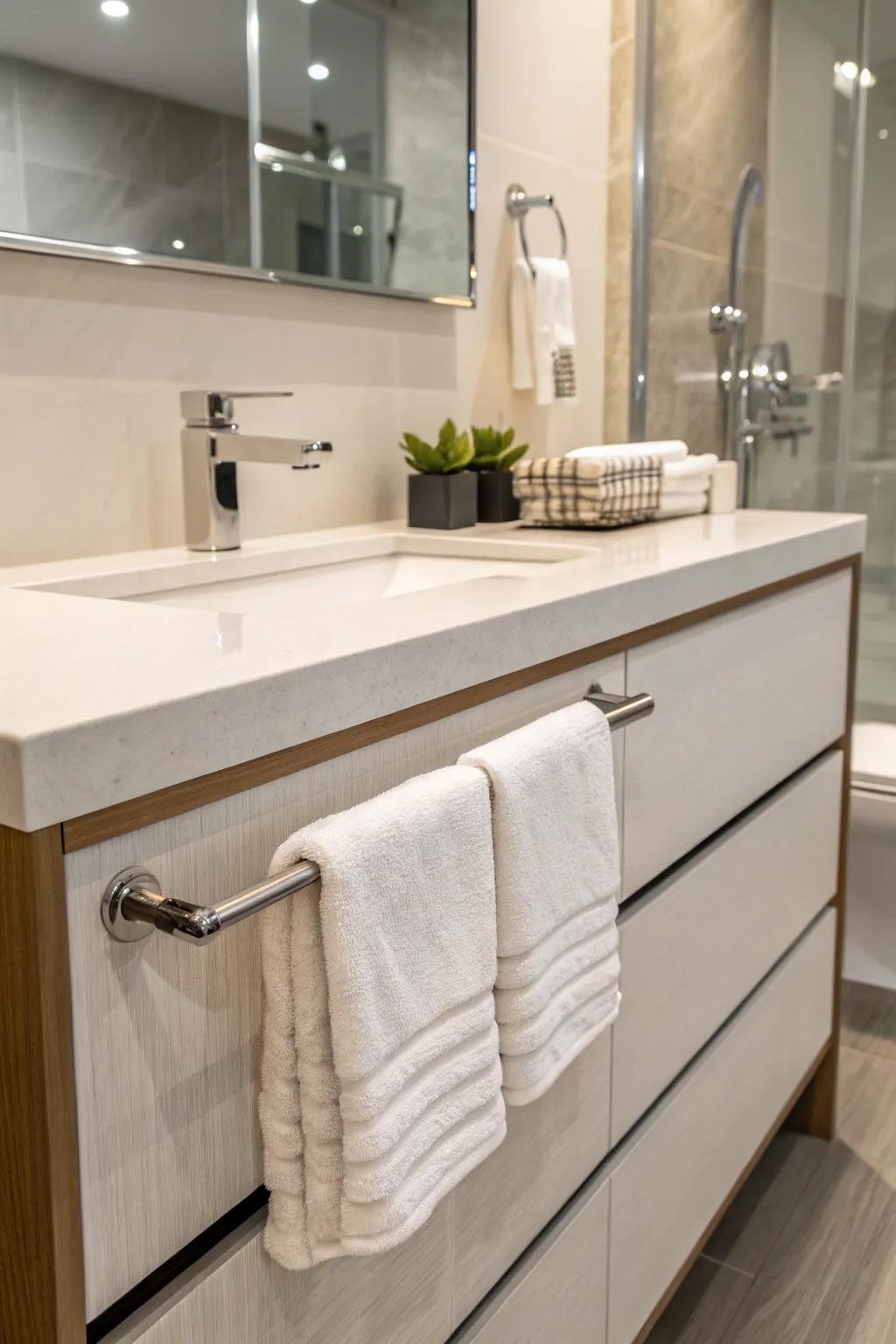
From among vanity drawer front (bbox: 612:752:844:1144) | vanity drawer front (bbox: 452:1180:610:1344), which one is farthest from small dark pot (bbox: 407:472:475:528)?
vanity drawer front (bbox: 452:1180:610:1344)

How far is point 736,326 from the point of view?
230 cm

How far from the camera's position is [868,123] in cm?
226

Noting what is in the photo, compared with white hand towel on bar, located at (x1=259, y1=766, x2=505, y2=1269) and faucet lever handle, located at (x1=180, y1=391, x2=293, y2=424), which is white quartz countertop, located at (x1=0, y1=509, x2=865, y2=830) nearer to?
white hand towel on bar, located at (x1=259, y1=766, x2=505, y2=1269)

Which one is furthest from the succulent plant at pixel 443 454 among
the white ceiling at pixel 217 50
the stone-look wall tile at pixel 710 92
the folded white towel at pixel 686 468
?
the stone-look wall tile at pixel 710 92

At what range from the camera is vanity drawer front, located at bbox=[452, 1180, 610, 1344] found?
94 cm

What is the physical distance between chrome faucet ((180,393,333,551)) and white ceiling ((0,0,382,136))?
0.30 meters

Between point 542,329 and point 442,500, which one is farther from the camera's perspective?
point 542,329

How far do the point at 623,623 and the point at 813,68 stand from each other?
1.74m

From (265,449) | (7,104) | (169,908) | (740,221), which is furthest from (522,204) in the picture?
(169,908)

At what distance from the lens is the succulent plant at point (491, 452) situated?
5.31ft

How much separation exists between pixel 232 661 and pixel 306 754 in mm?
67

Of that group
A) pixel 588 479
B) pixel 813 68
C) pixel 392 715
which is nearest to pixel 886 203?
pixel 813 68

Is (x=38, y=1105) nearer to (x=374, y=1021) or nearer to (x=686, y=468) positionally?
(x=374, y=1021)

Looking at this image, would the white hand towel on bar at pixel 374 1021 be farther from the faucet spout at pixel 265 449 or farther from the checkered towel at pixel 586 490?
the checkered towel at pixel 586 490
